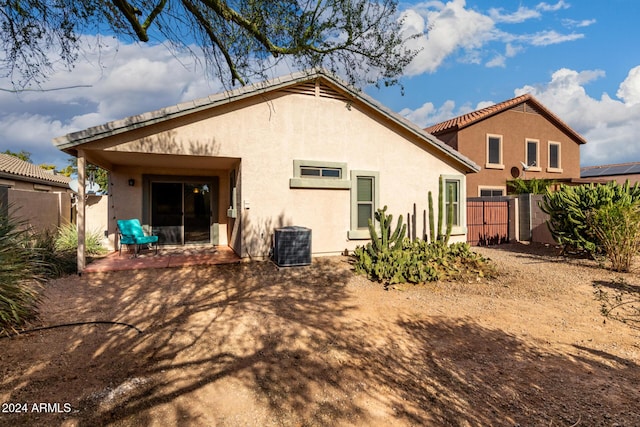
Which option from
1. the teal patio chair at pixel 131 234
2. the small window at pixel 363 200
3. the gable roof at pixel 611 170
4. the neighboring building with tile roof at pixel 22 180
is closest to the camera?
the teal patio chair at pixel 131 234

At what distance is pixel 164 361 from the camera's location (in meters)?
3.71

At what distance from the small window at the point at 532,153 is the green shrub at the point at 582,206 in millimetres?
10666

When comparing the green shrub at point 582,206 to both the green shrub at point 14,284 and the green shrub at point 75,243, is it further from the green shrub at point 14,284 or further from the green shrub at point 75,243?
the green shrub at point 75,243

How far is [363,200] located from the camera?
10164 mm

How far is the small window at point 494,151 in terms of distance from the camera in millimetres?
18734

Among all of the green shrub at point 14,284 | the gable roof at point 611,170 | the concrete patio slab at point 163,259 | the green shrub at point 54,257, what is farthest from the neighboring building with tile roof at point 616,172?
the green shrub at point 14,284

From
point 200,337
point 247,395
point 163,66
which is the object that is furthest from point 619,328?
point 163,66

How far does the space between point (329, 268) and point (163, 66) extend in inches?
256

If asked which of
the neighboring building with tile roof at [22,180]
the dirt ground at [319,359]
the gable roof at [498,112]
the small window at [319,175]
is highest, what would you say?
the gable roof at [498,112]

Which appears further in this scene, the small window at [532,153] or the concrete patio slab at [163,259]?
the small window at [532,153]

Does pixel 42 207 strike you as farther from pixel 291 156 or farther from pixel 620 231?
pixel 620 231

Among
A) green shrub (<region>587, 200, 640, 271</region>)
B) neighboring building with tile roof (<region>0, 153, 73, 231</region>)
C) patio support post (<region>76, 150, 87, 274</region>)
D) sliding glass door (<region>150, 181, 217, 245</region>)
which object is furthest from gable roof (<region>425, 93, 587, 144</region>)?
neighboring building with tile roof (<region>0, 153, 73, 231</region>)

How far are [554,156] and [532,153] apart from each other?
6.70ft

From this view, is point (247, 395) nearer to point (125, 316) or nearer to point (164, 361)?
point (164, 361)
